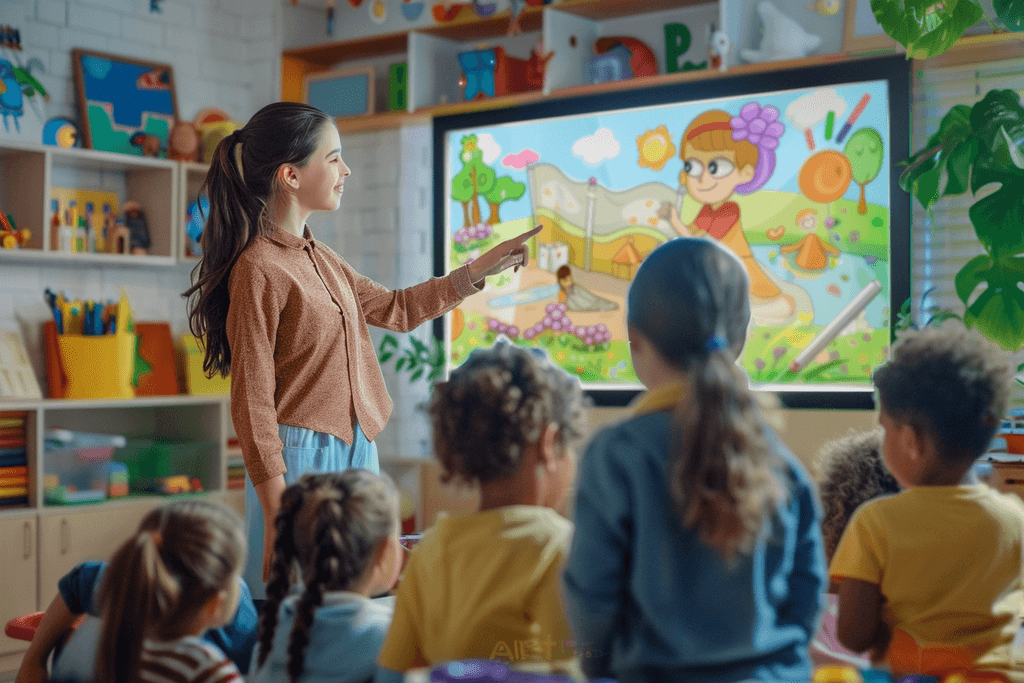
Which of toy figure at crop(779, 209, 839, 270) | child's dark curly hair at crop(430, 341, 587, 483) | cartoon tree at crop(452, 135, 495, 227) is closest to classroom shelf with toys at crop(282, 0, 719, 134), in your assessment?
cartoon tree at crop(452, 135, 495, 227)

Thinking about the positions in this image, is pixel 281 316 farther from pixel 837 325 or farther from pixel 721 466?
pixel 837 325

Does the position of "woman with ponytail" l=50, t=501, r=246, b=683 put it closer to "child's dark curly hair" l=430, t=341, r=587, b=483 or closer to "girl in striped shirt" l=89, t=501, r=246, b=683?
→ "girl in striped shirt" l=89, t=501, r=246, b=683

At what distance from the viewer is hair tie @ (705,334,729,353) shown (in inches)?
38.3

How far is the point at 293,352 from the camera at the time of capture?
67.1 inches

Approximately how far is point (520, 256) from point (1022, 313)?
3.59ft

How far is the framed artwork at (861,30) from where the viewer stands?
2920 mm

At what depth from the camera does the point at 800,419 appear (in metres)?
3.04

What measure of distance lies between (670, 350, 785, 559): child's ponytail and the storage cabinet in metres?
2.78

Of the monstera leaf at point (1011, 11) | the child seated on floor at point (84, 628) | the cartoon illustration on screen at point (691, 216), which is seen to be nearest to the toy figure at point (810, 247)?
the cartoon illustration on screen at point (691, 216)

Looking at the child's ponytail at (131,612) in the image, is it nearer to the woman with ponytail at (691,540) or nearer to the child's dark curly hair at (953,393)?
the woman with ponytail at (691,540)

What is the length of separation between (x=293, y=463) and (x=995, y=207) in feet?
4.95

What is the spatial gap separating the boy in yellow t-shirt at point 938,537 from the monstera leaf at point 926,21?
1233 mm

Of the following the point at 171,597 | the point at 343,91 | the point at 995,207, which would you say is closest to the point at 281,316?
the point at 171,597

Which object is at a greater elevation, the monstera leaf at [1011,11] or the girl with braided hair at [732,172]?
the monstera leaf at [1011,11]
